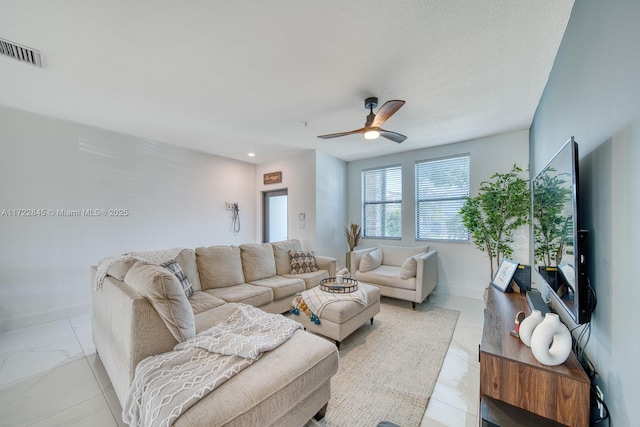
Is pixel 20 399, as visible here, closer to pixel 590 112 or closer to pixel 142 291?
pixel 142 291

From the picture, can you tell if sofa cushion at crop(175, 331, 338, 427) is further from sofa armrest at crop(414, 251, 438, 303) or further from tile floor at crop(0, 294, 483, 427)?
sofa armrest at crop(414, 251, 438, 303)

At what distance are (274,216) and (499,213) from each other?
4117 mm

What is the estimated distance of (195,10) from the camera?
1.54 m

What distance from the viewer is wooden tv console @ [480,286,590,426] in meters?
1.06

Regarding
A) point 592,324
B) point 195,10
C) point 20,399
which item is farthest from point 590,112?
point 20,399

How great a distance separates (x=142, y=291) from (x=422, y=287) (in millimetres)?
3216

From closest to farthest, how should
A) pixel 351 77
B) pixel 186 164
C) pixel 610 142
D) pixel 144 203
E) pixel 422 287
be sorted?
pixel 610 142 → pixel 351 77 → pixel 422 287 → pixel 144 203 → pixel 186 164

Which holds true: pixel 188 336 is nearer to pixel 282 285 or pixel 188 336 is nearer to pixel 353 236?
pixel 282 285

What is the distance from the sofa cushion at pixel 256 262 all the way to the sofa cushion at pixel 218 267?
108 millimetres

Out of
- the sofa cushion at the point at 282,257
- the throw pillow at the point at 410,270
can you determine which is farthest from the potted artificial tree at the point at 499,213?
the sofa cushion at the point at 282,257

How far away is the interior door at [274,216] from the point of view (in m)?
5.31

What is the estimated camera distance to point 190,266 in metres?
2.85

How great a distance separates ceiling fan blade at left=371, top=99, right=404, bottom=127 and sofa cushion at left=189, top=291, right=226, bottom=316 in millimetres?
2445

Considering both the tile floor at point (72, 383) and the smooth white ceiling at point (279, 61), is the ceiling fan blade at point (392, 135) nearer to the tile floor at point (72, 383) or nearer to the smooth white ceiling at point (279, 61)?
the smooth white ceiling at point (279, 61)
